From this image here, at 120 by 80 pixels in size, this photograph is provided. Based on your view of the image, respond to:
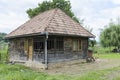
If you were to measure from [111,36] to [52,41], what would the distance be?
25869 millimetres

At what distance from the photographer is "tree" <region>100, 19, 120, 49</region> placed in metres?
41.3

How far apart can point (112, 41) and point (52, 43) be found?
84.8ft

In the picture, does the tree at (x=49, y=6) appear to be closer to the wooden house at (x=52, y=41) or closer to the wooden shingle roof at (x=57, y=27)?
the wooden house at (x=52, y=41)

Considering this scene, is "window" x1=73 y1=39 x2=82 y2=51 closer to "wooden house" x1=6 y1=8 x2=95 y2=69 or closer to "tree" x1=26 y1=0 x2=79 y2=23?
"wooden house" x1=6 y1=8 x2=95 y2=69

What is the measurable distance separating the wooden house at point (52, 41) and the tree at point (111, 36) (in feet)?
69.3

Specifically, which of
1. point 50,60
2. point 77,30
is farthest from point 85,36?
point 50,60

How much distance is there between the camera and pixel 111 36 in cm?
4159

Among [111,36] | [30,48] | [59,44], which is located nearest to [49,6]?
[111,36]

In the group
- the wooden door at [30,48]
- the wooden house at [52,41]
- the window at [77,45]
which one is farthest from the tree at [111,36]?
the wooden door at [30,48]

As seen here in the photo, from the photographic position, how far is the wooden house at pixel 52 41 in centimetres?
1742

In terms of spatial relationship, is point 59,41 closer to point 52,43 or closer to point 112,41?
point 52,43

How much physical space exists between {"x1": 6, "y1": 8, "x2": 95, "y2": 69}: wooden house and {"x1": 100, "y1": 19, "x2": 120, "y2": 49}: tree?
2111cm

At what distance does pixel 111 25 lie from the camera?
1743 inches

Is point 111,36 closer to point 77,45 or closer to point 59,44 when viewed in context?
point 77,45
